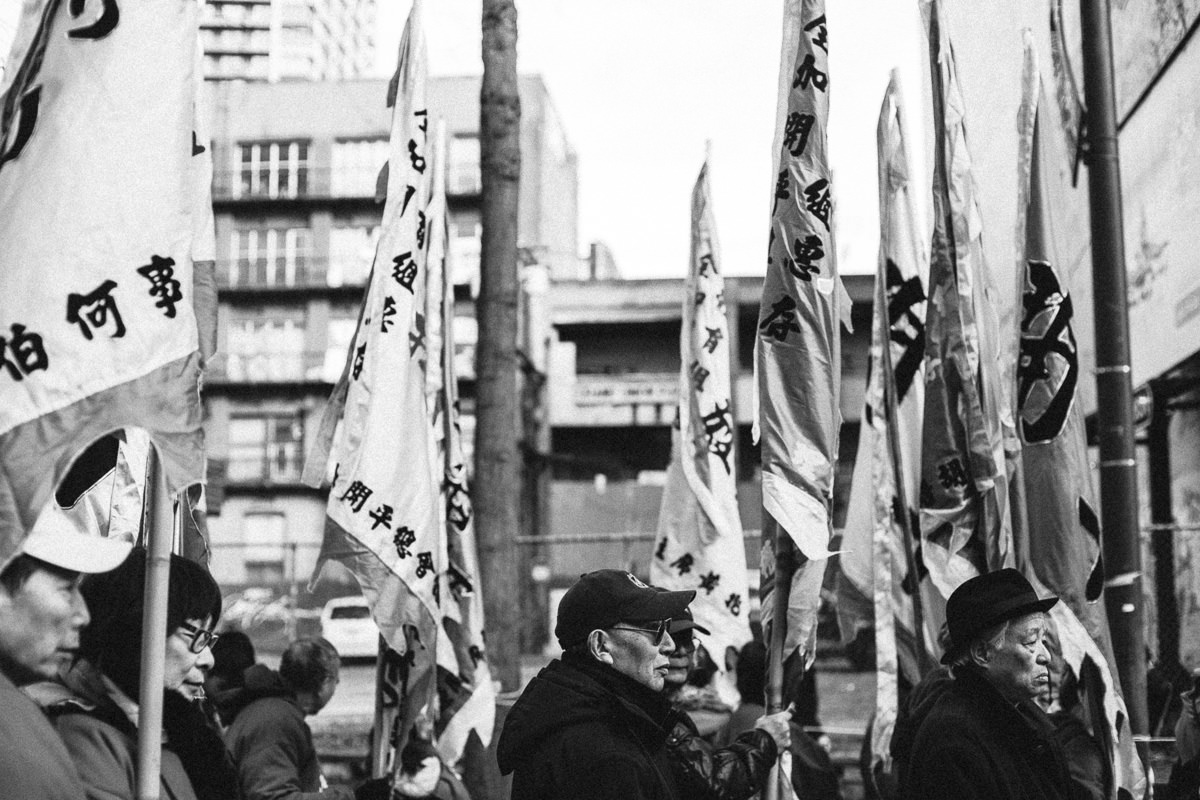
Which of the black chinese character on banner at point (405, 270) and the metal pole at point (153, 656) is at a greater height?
the black chinese character on banner at point (405, 270)

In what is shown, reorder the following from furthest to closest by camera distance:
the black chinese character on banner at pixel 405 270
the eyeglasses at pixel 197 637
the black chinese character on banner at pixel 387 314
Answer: the black chinese character on banner at pixel 405 270, the black chinese character on banner at pixel 387 314, the eyeglasses at pixel 197 637

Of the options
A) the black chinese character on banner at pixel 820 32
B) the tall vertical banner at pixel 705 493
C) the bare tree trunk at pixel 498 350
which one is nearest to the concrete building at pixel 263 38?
the bare tree trunk at pixel 498 350

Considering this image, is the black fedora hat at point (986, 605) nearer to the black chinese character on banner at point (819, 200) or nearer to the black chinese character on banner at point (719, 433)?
the black chinese character on banner at point (819, 200)

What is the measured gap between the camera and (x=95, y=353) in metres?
3.34

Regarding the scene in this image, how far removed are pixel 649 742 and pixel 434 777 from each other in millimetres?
3201

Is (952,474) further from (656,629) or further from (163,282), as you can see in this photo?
(163,282)

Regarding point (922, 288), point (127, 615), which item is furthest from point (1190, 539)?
point (127, 615)

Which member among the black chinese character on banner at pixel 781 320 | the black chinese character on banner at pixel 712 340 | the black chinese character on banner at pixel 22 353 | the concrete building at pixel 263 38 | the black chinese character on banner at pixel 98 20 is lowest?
the black chinese character on banner at pixel 22 353

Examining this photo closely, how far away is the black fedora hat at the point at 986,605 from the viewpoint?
415 centimetres

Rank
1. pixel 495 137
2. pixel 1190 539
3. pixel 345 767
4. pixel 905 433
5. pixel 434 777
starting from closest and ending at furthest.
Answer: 1. pixel 434 777
2. pixel 905 433
3. pixel 495 137
4. pixel 345 767
5. pixel 1190 539

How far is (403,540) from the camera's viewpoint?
654 centimetres

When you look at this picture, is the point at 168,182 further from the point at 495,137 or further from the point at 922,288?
the point at 495,137

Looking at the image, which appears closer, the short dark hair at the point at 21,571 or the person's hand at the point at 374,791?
the short dark hair at the point at 21,571

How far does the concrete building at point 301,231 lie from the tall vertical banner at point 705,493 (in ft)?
117
